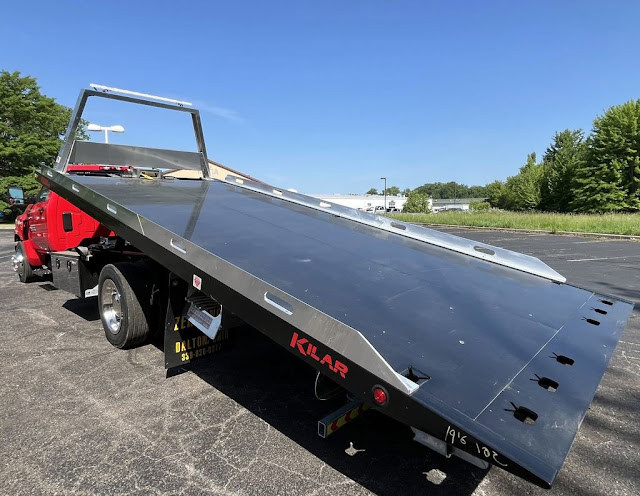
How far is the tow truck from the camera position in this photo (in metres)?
1.78

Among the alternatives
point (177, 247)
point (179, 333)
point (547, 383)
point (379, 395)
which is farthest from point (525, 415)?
point (179, 333)

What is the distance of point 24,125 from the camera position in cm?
3272

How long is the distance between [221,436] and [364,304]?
1431mm

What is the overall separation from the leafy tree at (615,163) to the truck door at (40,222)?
44795 millimetres

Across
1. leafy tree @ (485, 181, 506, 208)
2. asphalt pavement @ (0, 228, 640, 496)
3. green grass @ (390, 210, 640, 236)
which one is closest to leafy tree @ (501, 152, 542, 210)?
leafy tree @ (485, 181, 506, 208)

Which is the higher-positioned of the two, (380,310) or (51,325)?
(380,310)

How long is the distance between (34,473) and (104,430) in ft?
1.67

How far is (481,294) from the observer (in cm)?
294

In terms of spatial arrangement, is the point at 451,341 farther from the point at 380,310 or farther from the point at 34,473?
the point at 34,473

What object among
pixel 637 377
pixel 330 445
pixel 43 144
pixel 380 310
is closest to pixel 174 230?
pixel 380 310

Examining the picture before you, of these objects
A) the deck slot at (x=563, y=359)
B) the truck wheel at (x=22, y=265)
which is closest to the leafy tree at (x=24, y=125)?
the truck wheel at (x=22, y=265)

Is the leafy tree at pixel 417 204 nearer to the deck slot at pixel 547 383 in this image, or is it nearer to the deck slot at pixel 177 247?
the deck slot at pixel 177 247

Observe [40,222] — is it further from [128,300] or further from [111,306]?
[128,300]

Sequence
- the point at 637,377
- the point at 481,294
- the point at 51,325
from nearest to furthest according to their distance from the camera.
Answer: the point at 481,294 → the point at 637,377 → the point at 51,325
